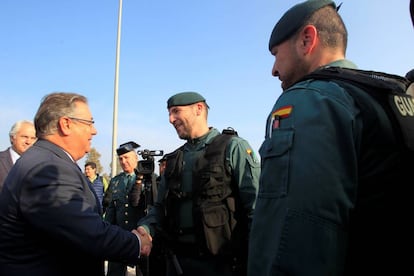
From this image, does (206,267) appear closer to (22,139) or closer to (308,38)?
(308,38)

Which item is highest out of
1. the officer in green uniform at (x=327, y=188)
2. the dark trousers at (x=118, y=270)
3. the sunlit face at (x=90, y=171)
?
the officer in green uniform at (x=327, y=188)

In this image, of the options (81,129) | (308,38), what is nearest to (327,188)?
(308,38)

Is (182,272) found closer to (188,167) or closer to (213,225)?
(213,225)

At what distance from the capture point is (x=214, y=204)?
9.64ft

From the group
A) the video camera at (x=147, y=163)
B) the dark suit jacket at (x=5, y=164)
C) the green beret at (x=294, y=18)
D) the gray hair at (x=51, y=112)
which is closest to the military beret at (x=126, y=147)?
the video camera at (x=147, y=163)

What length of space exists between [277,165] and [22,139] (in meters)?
4.56

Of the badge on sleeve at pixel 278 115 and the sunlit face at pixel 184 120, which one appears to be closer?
the badge on sleeve at pixel 278 115

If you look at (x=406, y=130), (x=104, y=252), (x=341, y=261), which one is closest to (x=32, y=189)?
(x=104, y=252)

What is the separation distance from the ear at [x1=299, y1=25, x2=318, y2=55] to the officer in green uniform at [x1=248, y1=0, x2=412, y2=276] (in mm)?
232

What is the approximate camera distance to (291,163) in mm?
1088

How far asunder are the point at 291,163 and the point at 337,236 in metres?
0.24

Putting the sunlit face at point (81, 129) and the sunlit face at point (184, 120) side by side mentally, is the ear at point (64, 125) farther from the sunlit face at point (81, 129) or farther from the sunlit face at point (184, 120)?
the sunlit face at point (184, 120)

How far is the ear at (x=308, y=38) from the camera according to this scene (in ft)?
4.48

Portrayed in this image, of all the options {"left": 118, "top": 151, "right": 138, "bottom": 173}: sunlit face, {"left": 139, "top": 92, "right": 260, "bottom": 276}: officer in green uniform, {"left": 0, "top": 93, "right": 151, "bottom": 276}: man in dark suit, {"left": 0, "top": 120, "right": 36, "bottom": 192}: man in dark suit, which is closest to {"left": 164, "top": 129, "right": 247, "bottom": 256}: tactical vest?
{"left": 139, "top": 92, "right": 260, "bottom": 276}: officer in green uniform
